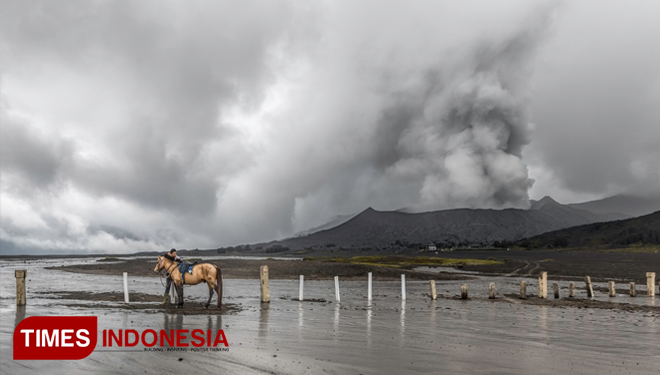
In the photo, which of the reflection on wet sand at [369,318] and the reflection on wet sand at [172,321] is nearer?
the reflection on wet sand at [369,318]

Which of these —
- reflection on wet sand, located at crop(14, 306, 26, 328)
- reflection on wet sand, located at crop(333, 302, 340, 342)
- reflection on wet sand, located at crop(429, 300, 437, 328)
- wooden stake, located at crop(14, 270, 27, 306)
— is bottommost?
reflection on wet sand, located at crop(429, 300, 437, 328)

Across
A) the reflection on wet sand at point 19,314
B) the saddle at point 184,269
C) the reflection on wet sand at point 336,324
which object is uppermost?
the saddle at point 184,269

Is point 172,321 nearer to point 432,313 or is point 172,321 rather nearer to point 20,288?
point 20,288

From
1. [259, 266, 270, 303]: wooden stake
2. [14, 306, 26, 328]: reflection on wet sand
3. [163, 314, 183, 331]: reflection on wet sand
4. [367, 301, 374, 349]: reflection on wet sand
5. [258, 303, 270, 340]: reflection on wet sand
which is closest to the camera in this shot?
[367, 301, 374, 349]: reflection on wet sand

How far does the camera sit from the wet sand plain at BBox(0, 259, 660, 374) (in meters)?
12.9

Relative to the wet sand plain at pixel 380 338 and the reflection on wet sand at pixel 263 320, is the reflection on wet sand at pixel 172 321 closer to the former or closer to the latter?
the wet sand plain at pixel 380 338

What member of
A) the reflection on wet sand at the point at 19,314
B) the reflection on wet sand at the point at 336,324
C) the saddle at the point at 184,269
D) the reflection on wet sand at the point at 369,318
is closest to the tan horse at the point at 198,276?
the saddle at the point at 184,269

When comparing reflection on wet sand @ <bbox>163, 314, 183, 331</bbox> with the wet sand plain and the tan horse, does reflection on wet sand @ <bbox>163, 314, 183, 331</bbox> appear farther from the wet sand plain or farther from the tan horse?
the tan horse

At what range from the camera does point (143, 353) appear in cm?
1381

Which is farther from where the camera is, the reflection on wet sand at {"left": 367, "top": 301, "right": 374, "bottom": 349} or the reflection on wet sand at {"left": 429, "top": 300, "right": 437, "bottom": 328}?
the reflection on wet sand at {"left": 429, "top": 300, "right": 437, "bottom": 328}

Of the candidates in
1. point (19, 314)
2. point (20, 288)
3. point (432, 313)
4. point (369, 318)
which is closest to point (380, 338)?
point (369, 318)

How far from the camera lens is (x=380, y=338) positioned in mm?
17859

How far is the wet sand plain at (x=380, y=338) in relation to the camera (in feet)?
42.3

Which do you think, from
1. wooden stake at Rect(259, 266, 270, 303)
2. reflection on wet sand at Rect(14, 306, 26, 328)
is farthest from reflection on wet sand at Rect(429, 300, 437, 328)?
reflection on wet sand at Rect(14, 306, 26, 328)
